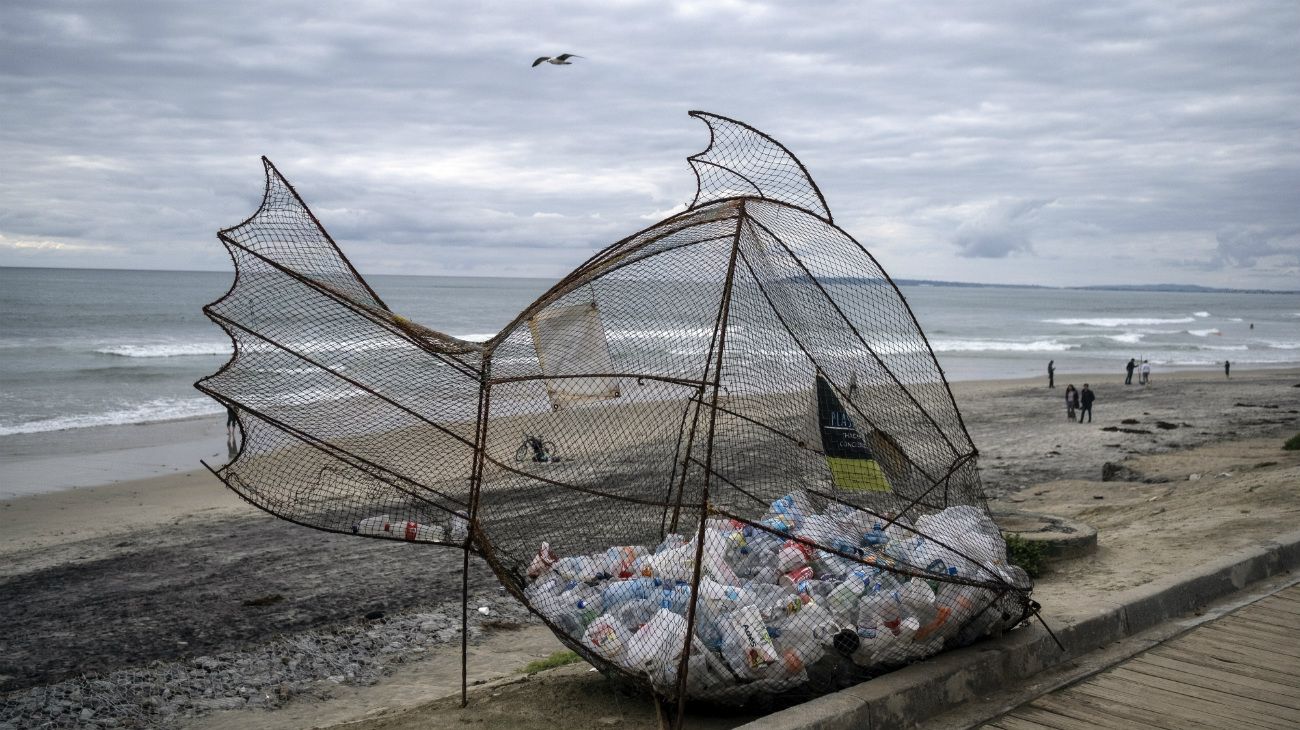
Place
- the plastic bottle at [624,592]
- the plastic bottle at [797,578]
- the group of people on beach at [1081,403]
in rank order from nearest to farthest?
the plastic bottle at [624,592]
the plastic bottle at [797,578]
the group of people on beach at [1081,403]

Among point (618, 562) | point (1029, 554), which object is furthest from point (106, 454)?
point (1029, 554)

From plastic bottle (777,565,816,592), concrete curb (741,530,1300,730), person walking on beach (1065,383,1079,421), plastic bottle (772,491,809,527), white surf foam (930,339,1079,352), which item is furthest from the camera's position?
white surf foam (930,339,1079,352)

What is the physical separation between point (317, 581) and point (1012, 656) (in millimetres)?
6737

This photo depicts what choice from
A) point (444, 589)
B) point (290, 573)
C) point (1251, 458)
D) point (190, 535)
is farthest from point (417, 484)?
point (1251, 458)

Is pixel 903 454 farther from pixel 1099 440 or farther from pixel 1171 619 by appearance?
pixel 1099 440

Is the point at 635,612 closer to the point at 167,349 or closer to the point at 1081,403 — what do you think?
the point at 1081,403

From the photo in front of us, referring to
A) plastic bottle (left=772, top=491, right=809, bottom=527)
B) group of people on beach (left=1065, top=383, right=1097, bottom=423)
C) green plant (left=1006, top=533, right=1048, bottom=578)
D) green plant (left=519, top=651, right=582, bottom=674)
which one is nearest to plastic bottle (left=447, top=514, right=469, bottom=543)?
green plant (left=519, top=651, right=582, bottom=674)

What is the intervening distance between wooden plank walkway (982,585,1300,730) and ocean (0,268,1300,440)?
2222 centimetres

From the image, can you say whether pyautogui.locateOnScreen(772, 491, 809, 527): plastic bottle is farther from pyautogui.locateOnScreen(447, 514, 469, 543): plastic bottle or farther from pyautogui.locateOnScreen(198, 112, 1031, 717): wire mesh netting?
pyautogui.locateOnScreen(447, 514, 469, 543): plastic bottle

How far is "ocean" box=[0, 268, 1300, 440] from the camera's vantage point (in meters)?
26.1

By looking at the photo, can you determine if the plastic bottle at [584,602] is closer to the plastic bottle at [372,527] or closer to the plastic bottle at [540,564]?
the plastic bottle at [540,564]

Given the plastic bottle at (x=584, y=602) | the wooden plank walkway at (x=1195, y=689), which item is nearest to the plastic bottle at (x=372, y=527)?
the plastic bottle at (x=584, y=602)

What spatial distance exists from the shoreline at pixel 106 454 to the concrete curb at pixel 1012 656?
14.4m

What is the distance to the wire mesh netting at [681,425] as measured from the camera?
4617mm
